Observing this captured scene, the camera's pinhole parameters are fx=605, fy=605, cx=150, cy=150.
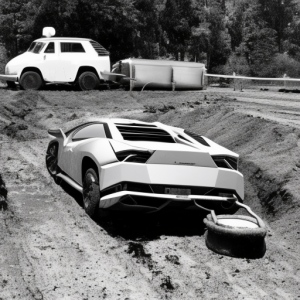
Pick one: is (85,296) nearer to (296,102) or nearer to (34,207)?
(34,207)

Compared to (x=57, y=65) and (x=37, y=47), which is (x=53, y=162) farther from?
(x=37, y=47)

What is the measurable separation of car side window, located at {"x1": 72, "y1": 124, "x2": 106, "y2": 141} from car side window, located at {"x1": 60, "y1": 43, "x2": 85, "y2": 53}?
12971mm

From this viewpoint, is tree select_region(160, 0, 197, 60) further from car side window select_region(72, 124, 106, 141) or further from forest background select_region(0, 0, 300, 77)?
car side window select_region(72, 124, 106, 141)

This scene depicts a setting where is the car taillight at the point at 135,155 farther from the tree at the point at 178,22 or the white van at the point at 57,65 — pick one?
the tree at the point at 178,22

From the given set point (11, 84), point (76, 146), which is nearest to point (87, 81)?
point (11, 84)

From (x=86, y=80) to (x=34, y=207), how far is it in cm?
1374

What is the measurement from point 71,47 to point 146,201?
1550 centimetres

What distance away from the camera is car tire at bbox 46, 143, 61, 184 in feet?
32.8

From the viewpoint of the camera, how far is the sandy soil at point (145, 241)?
20.2 feet

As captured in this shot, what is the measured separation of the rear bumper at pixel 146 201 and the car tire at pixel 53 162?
2670 millimetres

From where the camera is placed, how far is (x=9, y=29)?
131ft

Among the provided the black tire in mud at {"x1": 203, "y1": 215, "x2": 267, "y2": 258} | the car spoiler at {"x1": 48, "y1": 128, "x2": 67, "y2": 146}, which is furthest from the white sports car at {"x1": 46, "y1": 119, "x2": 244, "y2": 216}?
the car spoiler at {"x1": 48, "y1": 128, "x2": 67, "y2": 146}

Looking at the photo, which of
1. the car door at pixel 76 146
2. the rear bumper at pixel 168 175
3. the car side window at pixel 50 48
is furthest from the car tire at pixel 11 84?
the rear bumper at pixel 168 175

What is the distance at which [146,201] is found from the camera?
24.3ft
